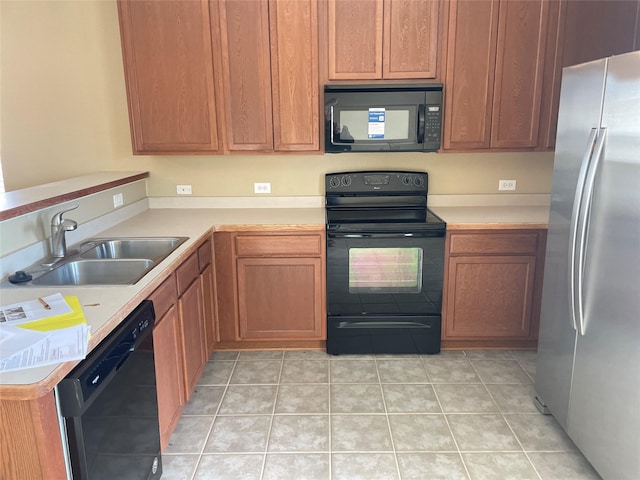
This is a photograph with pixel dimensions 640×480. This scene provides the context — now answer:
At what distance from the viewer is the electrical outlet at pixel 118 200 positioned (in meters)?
2.95

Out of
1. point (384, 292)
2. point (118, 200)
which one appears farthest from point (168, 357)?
point (384, 292)

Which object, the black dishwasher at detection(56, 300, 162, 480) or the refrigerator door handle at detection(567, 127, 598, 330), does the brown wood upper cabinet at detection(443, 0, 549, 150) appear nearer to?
the refrigerator door handle at detection(567, 127, 598, 330)

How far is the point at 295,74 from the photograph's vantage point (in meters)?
2.95

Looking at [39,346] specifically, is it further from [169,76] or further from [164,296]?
[169,76]

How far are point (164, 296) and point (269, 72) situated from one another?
5.18 ft

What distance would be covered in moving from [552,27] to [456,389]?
2.20 m

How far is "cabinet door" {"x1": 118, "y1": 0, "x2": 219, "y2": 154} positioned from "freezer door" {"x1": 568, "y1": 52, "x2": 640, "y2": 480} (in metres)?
2.17

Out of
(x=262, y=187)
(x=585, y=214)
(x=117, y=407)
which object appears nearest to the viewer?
(x=117, y=407)

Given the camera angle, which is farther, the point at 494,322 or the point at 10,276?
the point at 494,322

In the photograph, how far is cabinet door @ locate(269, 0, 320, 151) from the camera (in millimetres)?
2867

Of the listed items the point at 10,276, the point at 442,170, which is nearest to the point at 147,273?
the point at 10,276

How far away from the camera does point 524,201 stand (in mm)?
3449

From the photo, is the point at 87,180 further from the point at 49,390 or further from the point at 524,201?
the point at 524,201

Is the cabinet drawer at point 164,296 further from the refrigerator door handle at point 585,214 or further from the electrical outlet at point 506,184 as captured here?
the electrical outlet at point 506,184
